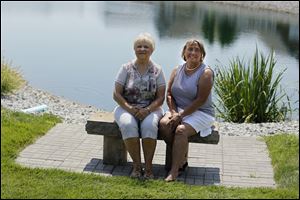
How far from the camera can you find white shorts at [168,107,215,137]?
16.5 ft

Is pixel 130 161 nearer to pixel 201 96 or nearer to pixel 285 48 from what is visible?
pixel 201 96

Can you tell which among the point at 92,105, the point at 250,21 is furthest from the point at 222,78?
the point at 250,21

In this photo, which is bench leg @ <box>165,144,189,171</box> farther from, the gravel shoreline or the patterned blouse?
the gravel shoreline

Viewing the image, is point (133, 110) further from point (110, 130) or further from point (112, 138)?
point (112, 138)

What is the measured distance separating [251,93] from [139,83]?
3577 millimetres

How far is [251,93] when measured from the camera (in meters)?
8.42

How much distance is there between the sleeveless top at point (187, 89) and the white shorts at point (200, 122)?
0.32ft

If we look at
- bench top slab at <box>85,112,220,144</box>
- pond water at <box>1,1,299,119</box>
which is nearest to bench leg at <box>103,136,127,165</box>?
bench top slab at <box>85,112,220,144</box>

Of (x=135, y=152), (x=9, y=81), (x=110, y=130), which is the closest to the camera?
(x=135, y=152)

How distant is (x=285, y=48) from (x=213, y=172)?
14690 millimetres

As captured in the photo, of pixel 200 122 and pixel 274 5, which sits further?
pixel 274 5

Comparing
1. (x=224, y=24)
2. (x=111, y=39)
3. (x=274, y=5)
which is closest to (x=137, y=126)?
(x=111, y=39)

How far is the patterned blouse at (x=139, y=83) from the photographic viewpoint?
17.0ft

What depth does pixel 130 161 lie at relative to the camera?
17.9 ft
